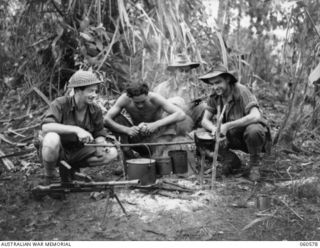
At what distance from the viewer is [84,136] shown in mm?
3838

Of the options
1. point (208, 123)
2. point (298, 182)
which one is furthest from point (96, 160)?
point (298, 182)

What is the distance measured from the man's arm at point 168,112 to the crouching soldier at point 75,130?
2.04 ft

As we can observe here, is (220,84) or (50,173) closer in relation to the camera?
(50,173)

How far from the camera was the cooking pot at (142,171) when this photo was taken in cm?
399

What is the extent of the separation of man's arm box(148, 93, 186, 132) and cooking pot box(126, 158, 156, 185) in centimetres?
67

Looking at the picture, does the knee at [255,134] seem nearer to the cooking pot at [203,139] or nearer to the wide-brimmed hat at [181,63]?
the cooking pot at [203,139]

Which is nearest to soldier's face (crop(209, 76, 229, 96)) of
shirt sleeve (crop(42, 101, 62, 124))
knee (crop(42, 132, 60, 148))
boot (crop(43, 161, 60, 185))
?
shirt sleeve (crop(42, 101, 62, 124))

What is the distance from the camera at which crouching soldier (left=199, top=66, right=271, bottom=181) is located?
425 cm

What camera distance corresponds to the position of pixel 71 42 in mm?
6602

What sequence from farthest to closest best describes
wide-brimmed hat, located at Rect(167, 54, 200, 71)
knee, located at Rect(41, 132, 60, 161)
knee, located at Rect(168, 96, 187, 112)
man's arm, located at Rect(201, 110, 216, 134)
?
wide-brimmed hat, located at Rect(167, 54, 200, 71) < knee, located at Rect(168, 96, 187, 112) < man's arm, located at Rect(201, 110, 216, 134) < knee, located at Rect(41, 132, 60, 161)

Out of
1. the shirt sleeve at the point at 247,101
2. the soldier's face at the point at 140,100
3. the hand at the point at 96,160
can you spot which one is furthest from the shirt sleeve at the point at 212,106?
the hand at the point at 96,160

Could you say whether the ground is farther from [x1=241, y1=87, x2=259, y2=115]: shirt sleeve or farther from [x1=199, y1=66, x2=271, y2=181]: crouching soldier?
[x1=241, y1=87, x2=259, y2=115]: shirt sleeve

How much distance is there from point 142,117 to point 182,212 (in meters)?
1.72

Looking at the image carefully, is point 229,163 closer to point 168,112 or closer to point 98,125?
point 168,112
